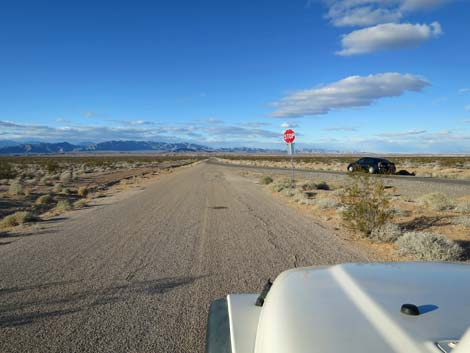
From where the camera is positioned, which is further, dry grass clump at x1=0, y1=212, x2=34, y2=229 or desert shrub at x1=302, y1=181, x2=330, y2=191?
desert shrub at x1=302, y1=181, x2=330, y2=191

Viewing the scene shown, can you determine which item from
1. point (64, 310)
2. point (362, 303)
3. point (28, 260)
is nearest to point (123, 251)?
point (28, 260)

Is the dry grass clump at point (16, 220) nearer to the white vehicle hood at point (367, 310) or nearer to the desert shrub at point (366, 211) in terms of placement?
the desert shrub at point (366, 211)

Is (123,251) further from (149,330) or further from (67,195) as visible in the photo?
(67,195)

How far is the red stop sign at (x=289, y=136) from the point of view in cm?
1961

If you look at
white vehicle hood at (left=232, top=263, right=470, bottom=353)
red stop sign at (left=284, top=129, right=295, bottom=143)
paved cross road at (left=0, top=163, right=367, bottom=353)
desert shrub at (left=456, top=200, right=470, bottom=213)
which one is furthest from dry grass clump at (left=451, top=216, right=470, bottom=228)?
red stop sign at (left=284, top=129, right=295, bottom=143)

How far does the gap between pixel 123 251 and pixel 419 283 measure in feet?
21.9

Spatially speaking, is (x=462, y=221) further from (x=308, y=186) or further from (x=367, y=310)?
(x=308, y=186)

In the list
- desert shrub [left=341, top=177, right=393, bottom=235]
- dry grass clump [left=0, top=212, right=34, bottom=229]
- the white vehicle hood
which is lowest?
dry grass clump [left=0, top=212, right=34, bottom=229]

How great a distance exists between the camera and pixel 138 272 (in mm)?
6328

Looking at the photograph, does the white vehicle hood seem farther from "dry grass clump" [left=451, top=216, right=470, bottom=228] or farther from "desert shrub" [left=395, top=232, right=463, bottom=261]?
"dry grass clump" [left=451, top=216, right=470, bottom=228]

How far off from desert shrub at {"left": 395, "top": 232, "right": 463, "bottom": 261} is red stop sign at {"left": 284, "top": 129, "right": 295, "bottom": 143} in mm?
12447

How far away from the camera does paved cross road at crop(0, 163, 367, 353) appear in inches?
164

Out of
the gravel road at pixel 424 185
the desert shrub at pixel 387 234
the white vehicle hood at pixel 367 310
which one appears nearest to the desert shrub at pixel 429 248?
the desert shrub at pixel 387 234

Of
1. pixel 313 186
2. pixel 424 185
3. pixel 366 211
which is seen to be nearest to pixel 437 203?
pixel 366 211
